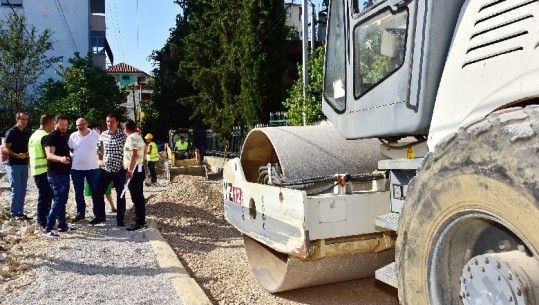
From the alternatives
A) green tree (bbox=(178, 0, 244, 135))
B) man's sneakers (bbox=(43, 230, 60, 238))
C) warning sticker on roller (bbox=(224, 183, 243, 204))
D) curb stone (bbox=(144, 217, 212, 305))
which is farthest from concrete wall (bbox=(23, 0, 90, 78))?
warning sticker on roller (bbox=(224, 183, 243, 204))

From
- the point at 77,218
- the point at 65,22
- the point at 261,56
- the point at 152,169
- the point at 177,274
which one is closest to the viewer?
the point at 177,274

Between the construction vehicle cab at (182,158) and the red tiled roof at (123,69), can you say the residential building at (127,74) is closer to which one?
the red tiled roof at (123,69)

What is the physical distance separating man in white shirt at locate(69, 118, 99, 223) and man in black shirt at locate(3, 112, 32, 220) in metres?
0.77

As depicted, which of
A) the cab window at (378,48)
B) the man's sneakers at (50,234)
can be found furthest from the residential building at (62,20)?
the cab window at (378,48)

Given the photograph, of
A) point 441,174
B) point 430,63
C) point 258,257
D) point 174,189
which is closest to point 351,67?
point 430,63

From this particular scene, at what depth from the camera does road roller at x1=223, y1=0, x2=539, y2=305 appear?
1.90 m

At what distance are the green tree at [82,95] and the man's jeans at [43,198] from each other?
1543 cm

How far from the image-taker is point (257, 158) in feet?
17.0

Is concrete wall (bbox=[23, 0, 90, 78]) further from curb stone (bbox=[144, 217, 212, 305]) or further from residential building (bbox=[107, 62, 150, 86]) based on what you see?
residential building (bbox=[107, 62, 150, 86])

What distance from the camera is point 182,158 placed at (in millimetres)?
18938

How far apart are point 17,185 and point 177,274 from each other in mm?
4368

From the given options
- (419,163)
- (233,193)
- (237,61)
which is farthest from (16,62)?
(419,163)

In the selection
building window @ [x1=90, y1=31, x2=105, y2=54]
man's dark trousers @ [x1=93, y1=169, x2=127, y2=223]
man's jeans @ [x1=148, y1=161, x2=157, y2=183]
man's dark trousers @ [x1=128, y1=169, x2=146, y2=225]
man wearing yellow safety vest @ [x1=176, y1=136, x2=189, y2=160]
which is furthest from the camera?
building window @ [x1=90, y1=31, x2=105, y2=54]

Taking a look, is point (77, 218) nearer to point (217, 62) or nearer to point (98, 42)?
point (217, 62)
